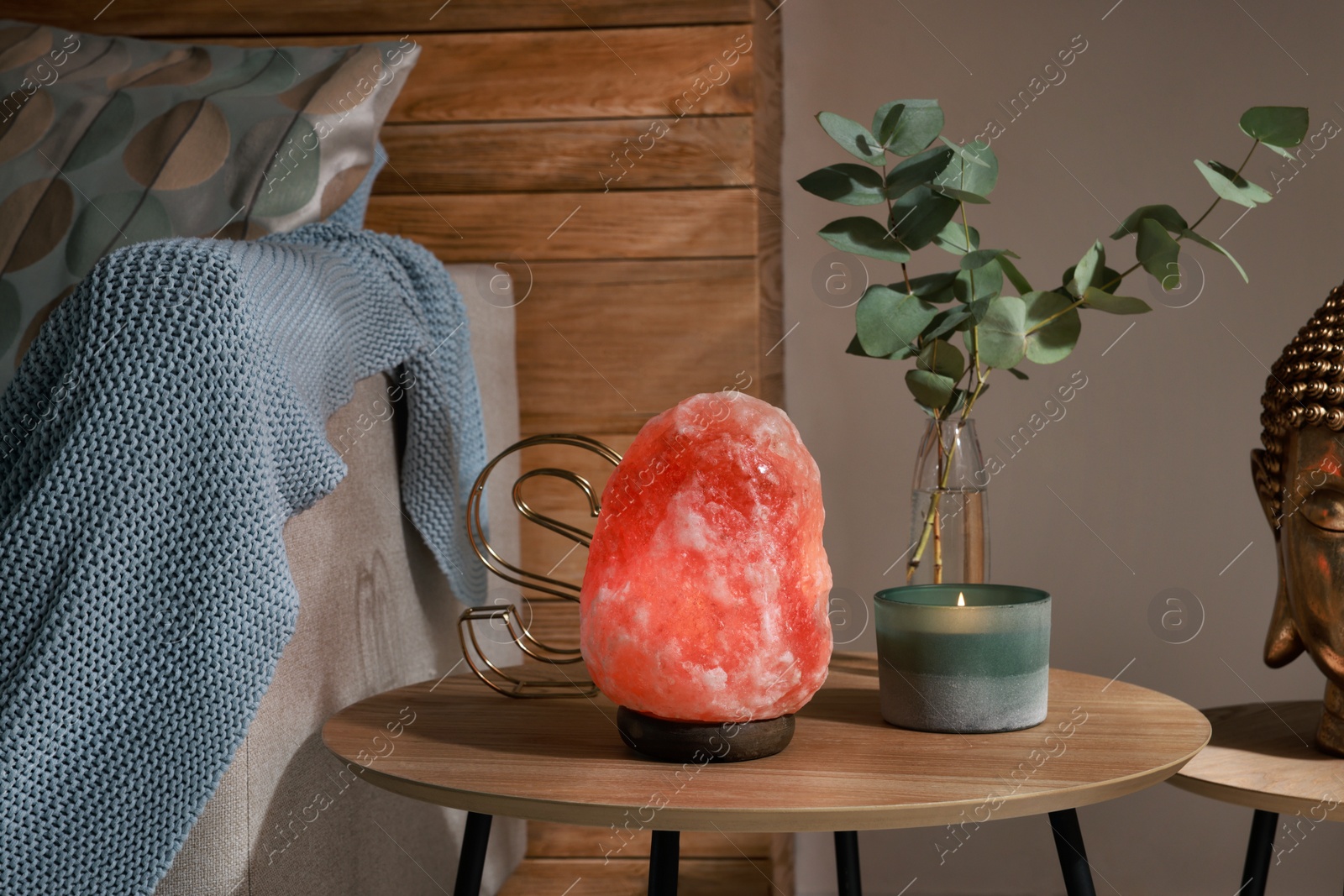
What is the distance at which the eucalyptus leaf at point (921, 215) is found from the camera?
2.61 ft

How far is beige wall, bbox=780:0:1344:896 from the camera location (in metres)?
1.35

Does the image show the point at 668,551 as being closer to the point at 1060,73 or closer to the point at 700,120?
the point at 700,120

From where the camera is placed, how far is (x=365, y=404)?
99 centimetres

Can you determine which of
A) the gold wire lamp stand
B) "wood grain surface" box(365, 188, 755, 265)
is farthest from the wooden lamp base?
"wood grain surface" box(365, 188, 755, 265)

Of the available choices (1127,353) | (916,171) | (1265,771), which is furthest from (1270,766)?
(1127,353)

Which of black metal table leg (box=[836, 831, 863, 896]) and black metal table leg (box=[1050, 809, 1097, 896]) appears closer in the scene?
black metal table leg (box=[1050, 809, 1097, 896])

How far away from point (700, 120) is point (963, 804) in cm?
97

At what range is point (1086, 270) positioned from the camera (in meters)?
0.80

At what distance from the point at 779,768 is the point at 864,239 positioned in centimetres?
38

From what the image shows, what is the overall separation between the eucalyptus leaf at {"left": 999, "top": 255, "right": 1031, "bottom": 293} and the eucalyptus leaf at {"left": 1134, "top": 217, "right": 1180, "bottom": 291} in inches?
3.4

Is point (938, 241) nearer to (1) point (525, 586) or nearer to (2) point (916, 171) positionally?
(2) point (916, 171)

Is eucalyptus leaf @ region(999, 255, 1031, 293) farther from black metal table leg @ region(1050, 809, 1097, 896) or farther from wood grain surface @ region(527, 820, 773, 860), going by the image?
wood grain surface @ region(527, 820, 773, 860)

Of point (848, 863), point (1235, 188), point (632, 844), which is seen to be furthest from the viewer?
point (632, 844)

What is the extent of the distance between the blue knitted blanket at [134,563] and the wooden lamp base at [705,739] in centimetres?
27
